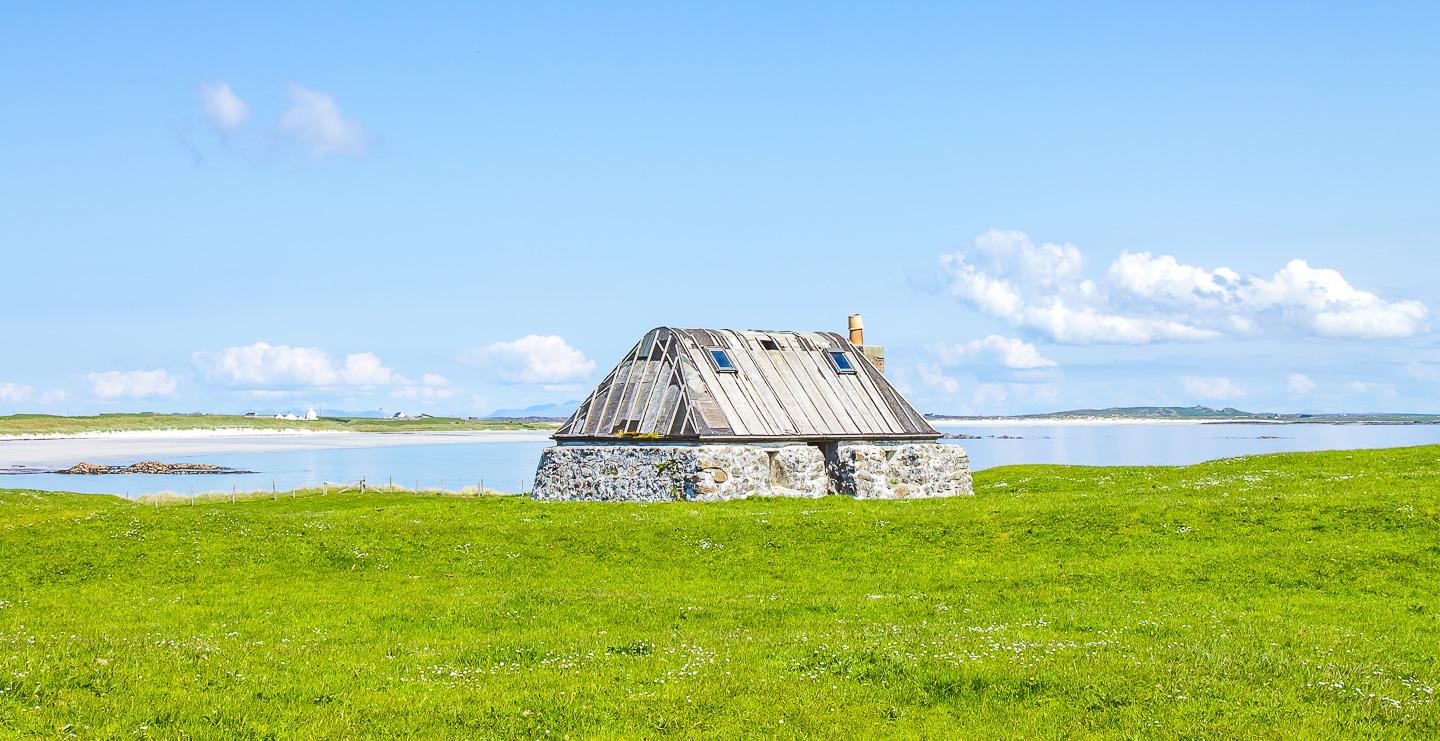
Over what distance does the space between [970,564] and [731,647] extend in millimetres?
14863

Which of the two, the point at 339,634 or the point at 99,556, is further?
the point at 99,556

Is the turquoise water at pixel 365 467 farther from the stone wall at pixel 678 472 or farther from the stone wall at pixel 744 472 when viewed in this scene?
the stone wall at pixel 744 472

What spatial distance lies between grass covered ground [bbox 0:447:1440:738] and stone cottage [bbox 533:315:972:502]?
15.4 ft

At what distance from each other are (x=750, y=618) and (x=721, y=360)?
105 ft

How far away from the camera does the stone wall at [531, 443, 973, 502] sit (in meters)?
49.0

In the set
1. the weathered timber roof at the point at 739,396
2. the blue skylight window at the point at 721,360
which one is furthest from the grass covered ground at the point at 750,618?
the blue skylight window at the point at 721,360

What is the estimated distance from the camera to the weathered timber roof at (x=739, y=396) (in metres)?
50.7

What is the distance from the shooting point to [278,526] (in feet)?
114

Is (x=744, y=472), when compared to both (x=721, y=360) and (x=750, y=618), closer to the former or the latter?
(x=721, y=360)

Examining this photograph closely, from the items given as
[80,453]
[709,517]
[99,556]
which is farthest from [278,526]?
[80,453]

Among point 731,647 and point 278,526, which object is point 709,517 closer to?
point 278,526

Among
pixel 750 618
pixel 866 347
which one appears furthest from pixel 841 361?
pixel 750 618

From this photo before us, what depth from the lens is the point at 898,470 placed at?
5331 cm

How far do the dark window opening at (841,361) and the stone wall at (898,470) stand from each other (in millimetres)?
5465
